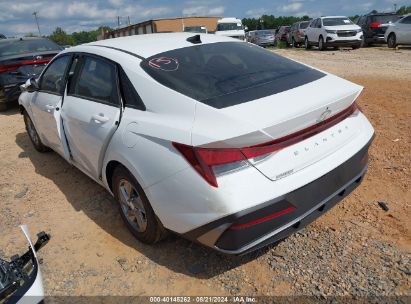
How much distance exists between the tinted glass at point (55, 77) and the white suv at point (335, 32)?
15.9 meters

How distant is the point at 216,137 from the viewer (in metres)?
2.26

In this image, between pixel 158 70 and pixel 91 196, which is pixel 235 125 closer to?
pixel 158 70

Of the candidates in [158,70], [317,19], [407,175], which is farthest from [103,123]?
[317,19]

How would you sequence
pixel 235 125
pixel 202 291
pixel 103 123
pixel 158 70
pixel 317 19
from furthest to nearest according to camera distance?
1. pixel 317 19
2. pixel 103 123
3. pixel 158 70
4. pixel 202 291
5. pixel 235 125

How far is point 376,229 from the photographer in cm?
314

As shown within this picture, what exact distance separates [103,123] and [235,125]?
1418mm

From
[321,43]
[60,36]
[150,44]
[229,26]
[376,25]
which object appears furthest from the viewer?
[60,36]

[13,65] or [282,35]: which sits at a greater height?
[13,65]

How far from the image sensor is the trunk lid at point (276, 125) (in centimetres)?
227

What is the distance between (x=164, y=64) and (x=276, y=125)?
46.9 inches

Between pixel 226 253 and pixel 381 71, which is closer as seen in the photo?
pixel 226 253

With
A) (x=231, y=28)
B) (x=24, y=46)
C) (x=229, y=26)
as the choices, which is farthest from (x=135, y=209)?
(x=229, y=26)

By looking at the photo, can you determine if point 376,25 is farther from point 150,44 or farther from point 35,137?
point 150,44

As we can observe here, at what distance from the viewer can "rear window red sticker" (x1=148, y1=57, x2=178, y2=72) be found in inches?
118
